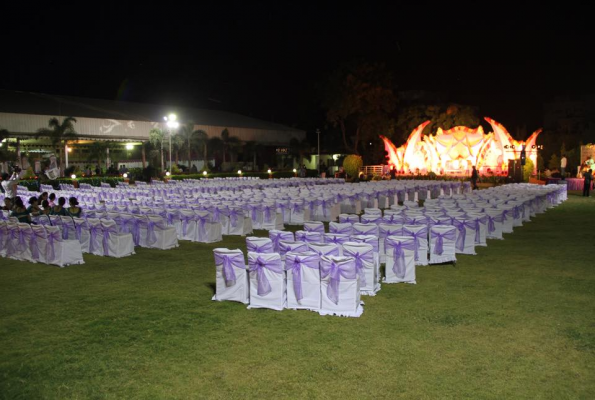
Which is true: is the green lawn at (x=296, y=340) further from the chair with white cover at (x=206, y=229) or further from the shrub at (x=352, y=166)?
the shrub at (x=352, y=166)

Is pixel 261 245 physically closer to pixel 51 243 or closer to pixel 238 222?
pixel 51 243

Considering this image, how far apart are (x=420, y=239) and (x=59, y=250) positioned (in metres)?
7.40

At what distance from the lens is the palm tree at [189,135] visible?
46.5 m

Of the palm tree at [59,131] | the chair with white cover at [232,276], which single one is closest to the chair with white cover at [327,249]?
the chair with white cover at [232,276]

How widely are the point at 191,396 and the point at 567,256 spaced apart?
9.54 meters

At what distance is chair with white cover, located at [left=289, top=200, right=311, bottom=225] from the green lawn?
735 cm

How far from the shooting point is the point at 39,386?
5.04m

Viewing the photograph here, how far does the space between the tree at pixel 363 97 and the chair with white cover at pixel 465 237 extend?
4936cm

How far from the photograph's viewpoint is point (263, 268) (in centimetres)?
742

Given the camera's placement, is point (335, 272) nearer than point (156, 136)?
Yes

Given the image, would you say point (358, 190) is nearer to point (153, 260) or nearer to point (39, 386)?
point (153, 260)

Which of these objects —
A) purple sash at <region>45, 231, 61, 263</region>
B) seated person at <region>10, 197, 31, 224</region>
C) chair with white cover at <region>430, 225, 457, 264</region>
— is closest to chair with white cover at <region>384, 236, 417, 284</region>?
chair with white cover at <region>430, 225, 457, 264</region>

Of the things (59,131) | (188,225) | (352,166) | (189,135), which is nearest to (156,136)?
(189,135)

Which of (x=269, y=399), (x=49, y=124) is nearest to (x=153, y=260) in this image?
(x=269, y=399)
